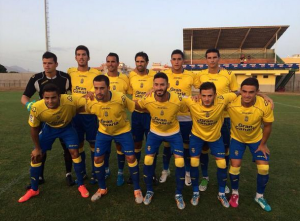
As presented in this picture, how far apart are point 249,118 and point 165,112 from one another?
137cm

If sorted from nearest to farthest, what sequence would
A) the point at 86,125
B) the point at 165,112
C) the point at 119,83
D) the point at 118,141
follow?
1. the point at 165,112
2. the point at 118,141
3. the point at 86,125
4. the point at 119,83

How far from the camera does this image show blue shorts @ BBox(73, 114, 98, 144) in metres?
4.15

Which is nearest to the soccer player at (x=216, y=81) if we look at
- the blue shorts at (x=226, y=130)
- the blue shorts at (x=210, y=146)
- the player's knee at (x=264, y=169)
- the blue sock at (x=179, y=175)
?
the blue shorts at (x=226, y=130)

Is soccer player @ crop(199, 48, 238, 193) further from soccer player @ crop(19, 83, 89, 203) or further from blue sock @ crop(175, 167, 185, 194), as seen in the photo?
soccer player @ crop(19, 83, 89, 203)

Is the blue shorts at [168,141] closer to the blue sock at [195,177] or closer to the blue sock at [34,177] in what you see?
the blue sock at [195,177]

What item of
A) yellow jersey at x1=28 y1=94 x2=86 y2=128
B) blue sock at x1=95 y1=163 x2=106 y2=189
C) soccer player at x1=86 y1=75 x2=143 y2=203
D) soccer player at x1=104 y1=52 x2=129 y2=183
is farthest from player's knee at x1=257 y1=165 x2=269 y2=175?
yellow jersey at x1=28 y1=94 x2=86 y2=128

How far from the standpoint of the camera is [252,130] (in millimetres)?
3533

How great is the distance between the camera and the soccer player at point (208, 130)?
353 centimetres

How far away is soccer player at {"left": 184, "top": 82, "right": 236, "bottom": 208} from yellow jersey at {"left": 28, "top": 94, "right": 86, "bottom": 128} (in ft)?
6.50

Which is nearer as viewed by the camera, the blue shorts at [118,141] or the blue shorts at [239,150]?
the blue shorts at [239,150]

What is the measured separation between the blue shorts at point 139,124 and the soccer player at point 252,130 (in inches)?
59.6

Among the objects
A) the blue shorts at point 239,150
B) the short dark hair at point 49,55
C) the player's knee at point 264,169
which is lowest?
the player's knee at point 264,169

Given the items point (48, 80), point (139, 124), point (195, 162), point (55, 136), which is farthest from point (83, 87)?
point (195, 162)

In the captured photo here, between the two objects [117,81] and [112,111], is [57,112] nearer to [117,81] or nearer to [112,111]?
[112,111]
